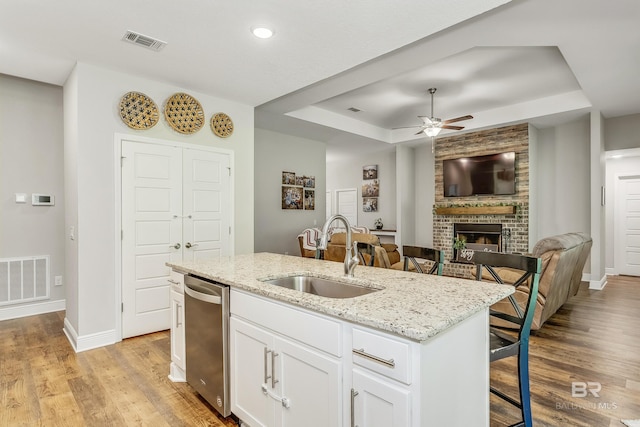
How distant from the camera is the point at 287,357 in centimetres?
156

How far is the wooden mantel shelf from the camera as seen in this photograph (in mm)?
6176

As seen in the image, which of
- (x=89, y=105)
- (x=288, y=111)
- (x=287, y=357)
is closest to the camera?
(x=287, y=357)

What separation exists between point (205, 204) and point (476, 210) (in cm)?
497

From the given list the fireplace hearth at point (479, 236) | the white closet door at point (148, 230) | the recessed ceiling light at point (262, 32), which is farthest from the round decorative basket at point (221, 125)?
the fireplace hearth at point (479, 236)

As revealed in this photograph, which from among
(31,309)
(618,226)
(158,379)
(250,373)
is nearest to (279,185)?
(31,309)

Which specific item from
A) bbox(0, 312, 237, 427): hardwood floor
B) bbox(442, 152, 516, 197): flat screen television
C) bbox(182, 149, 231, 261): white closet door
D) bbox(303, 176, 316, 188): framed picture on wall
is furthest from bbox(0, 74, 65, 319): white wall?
bbox(442, 152, 516, 197): flat screen television

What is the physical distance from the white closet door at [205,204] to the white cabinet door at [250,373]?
2240mm

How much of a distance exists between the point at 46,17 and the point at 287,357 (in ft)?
9.62

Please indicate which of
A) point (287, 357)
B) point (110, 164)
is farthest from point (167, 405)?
point (110, 164)

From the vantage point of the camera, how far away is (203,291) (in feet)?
6.83

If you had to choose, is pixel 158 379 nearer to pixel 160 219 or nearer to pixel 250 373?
pixel 250 373

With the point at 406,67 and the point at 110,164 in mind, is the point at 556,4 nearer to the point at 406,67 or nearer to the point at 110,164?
the point at 406,67

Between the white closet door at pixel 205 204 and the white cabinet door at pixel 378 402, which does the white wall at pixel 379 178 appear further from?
the white cabinet door at pixel 378 402

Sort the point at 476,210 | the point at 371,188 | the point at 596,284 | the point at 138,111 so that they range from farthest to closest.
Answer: the point at 371,188 → the point at 476,210 → the point at 596,284 → the point at 138,111
